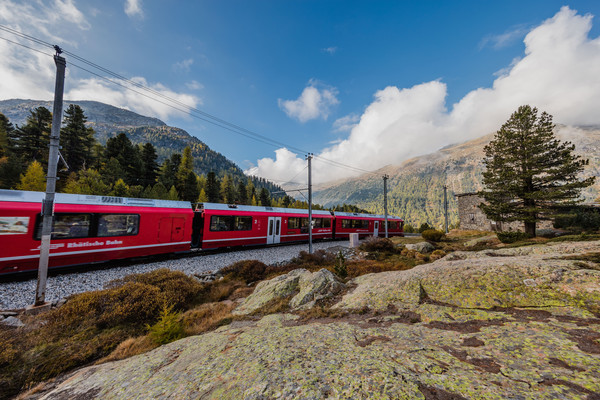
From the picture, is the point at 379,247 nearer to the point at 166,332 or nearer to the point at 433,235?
the point at 433,235

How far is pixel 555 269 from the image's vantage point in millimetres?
4352

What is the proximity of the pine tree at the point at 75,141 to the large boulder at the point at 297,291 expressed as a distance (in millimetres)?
51261

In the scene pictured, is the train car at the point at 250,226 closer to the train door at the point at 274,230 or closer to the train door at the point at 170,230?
the train door at the point at 274,230

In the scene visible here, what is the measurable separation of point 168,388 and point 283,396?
1502 millimetres

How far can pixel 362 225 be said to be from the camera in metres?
29.9

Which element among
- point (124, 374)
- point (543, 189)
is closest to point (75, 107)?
point (124, 374)

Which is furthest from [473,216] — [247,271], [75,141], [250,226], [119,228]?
[75,141]

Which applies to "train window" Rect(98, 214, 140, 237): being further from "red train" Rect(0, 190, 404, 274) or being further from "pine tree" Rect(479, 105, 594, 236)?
"pine tree" Rect(479, 105, 594, 236)

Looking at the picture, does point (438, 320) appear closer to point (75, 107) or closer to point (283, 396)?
point (283, 396)

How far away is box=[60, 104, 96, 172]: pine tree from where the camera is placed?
1566 inches

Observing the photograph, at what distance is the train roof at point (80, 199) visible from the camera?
930cm

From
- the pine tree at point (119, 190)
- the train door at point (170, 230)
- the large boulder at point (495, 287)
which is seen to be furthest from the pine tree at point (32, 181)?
the large boulder at point (495, 287)

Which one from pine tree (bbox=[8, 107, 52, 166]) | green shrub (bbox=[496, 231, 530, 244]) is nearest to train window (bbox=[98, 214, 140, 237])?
green shrub (bbox=[496, 231, 530, 244])

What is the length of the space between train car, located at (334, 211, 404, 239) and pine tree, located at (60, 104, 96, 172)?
157 ft
